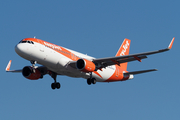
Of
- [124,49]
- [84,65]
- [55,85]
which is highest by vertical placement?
[124,49]

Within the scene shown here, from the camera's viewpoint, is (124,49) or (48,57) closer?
(48,57)

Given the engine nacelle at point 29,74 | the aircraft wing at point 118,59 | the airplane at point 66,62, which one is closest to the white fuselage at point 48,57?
the airplane at point 66,62

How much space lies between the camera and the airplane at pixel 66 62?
3841 centimetres

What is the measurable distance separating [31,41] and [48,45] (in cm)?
228

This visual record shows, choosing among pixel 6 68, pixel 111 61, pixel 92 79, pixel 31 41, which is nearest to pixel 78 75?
pixel 92 79

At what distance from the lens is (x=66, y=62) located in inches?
1623

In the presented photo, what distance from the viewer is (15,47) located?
3831 centimetres

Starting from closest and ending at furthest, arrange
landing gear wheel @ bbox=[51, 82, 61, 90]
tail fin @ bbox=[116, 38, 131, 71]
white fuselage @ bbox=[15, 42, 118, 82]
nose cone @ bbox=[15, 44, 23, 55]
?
nose cone @ bbox=[15, 44, 23, 55], white fuselage @ bbox=[15, 42, 118, 82], landing gear wheel @ bbox=[51, 82, 61, 90], tail fin @ bbox=[116, 38, 131, 71]

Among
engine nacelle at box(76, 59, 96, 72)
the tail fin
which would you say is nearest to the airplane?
engine nacelle at box(76, 59, 96, 72)

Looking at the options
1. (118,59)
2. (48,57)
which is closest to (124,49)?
(118,59)

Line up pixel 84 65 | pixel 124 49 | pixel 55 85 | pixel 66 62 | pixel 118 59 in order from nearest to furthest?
pixel 84 65, pixel 66 62, pixel 118 59, pixel 55 85, pixel 124 49

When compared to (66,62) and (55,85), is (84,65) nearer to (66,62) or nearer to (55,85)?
(66,62)

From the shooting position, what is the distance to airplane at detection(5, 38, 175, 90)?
38.4 meters

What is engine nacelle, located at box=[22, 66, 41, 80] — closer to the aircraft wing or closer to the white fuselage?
the white fuselage
